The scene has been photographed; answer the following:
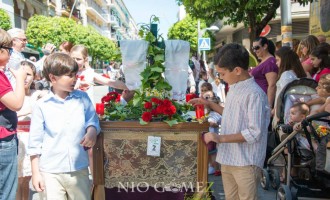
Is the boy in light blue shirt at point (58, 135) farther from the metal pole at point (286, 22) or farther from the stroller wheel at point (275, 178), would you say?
the metal pole at point (286, 22)

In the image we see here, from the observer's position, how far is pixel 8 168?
2.71 metres

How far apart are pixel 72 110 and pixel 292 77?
2.90 meters

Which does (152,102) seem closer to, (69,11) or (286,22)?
(286,22)

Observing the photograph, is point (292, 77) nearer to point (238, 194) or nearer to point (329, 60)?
point (329, 60)

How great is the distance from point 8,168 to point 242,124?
1.73m

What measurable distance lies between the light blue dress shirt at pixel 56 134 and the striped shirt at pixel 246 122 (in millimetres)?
984

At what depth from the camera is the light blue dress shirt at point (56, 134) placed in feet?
8.76

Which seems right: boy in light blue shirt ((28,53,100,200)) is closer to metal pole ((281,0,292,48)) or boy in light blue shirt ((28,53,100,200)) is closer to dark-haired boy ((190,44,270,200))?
dark-haired boy ((190,44,270,200))

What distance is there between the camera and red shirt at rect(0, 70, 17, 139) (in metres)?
2.53

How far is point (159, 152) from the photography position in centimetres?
287

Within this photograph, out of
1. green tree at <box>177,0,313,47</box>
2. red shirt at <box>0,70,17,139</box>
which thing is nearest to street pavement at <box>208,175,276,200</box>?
red shirt at <box>0,70,17,139</box>

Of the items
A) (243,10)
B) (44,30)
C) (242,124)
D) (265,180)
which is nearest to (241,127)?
(242,124)

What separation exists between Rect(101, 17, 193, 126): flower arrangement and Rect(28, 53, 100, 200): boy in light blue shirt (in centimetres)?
37

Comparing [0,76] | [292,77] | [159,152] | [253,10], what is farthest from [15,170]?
[253,10]
